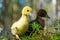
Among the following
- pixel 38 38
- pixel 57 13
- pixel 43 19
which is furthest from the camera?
pixel 57 13

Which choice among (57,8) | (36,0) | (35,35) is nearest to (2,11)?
(36,0)

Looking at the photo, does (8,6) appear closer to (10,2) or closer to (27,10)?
(10,2)

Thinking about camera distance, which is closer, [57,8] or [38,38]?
[38,38]

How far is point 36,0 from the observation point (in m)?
2.10

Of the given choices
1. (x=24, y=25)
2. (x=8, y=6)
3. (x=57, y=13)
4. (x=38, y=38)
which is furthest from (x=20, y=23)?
(x=8, y=6)

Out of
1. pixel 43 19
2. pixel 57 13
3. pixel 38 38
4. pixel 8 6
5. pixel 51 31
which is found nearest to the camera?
pixel 38 38

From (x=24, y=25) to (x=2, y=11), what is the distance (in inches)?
53.8

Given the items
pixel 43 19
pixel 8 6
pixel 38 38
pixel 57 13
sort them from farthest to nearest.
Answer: pixel 8 6 < pixel 57 13 < pixel 43 19 < pixel 38 38

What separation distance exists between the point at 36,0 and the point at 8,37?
138 cm

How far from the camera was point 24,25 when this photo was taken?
74cm

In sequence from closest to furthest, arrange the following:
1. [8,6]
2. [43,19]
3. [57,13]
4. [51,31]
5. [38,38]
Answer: [38,38]
[51,31]
[43,19]
[57,13]
[8,6]

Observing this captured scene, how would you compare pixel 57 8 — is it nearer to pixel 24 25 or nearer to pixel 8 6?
pixel 8 6

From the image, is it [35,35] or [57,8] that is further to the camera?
[57,8]

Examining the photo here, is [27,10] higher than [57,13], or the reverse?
[27,10]
